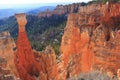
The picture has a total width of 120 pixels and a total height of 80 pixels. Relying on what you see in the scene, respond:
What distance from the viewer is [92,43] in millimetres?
31391

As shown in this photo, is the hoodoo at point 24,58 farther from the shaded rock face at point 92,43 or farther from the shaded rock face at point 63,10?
the shaded rock face at point 63,10

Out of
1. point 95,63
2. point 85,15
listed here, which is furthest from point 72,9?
point 95,63

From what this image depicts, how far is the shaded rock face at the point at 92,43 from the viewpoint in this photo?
26.3 meters

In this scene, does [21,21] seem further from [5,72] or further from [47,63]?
[5,72]

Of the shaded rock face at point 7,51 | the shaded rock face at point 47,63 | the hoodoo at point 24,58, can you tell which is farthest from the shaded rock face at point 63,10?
the shaded rock face at point 7,51

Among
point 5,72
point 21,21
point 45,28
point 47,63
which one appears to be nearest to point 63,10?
point 45,28

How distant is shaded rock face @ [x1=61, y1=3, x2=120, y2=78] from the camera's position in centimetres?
2634

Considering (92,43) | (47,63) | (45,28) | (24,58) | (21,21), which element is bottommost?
(45,28)

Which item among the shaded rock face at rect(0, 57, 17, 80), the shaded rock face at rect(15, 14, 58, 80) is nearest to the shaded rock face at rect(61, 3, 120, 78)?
the shaded rock face at rect(15, 14, 58, 80)

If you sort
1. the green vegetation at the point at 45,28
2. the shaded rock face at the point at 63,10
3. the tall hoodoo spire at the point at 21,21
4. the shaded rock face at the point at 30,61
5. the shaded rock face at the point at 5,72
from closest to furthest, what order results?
the shaded rock face at the point at 5,72, the shaded rock face at the point at 30,61, the tall hoodoo spire at the point at 21,21, the green vegetation at the point at 45,28, the shaded rock face at the point at 63,10

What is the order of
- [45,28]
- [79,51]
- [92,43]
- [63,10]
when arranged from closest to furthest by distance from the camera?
[92,43] → [79,51] → [45,28] → [63,10]

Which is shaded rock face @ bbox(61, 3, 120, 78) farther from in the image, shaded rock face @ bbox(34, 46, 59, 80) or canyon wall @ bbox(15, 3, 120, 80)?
shaded rock face @ bbox(34, 46, 59, 80)

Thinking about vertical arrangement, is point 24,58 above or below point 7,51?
below

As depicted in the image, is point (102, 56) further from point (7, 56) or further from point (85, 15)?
point (85, 15)
